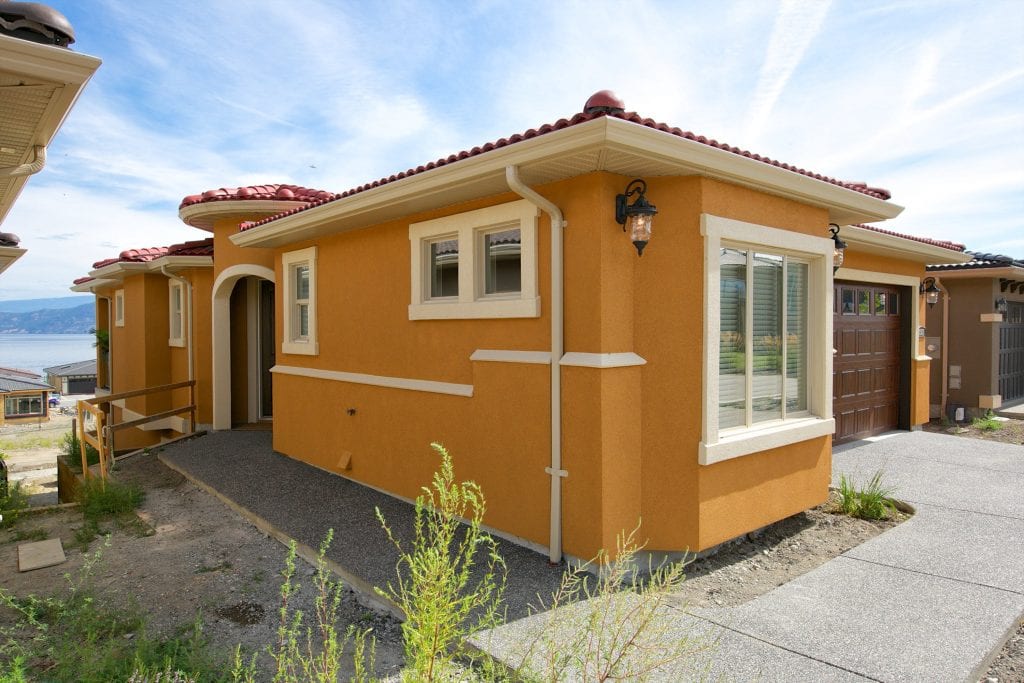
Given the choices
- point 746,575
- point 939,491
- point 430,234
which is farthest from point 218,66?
point 939,491

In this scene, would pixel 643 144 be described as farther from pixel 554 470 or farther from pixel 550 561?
pixel 550 561

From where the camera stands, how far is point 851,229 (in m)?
7.41

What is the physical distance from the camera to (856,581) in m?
4.26

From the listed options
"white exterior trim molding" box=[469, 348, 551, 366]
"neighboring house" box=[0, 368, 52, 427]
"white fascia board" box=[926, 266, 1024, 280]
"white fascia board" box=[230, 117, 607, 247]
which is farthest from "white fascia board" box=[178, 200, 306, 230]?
"neighboring house" box=[0, 368, 52, 427]

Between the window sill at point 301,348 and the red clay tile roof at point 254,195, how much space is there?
2.41 meters

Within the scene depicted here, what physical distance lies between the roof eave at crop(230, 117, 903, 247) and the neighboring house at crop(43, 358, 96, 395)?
143 feet

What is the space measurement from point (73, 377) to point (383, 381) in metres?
47.2

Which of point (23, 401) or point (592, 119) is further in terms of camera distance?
point (23, 401)

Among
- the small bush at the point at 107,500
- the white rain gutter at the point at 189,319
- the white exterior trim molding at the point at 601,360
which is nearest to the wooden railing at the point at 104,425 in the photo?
the white rain gutter at the point at 189,319

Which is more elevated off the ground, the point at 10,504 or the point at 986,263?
the point at 986,263

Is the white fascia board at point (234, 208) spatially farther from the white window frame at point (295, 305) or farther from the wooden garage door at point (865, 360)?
the wooden garage door at point (865, 360)

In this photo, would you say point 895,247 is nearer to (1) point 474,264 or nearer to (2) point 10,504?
(1) point 474,264

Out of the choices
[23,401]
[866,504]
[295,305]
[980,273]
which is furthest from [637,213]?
[23,401]

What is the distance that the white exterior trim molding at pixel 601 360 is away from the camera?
13.9 ft
